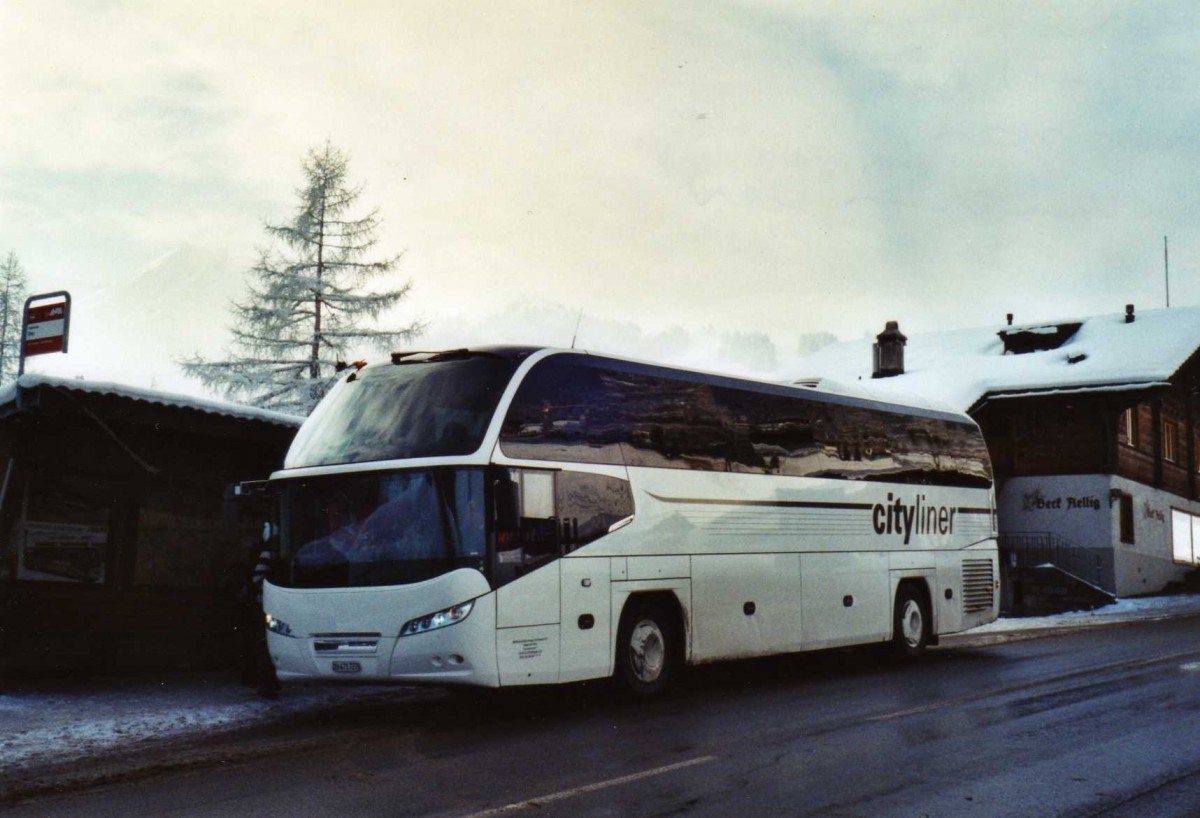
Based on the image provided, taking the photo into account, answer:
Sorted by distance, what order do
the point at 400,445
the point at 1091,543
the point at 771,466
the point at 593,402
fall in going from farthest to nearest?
the point at 1091,543 → the point at 771,466 → the point at 593,402 → the point at 400,445

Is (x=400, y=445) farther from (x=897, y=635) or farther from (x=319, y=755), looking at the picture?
(x=897, y=635)

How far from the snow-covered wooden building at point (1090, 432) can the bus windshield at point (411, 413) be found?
24.0m

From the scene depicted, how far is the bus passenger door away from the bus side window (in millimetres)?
239

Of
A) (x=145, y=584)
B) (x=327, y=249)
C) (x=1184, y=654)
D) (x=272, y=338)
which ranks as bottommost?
(x=1184, y=654)

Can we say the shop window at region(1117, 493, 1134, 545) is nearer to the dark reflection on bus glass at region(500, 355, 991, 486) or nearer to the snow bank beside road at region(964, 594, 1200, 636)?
the snow bank beside road at region(964, 594, 1200, 636)

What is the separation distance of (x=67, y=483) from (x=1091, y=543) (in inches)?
1185

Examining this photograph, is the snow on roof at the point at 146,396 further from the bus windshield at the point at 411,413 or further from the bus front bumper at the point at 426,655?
the bus front bumper at the point at 426,655

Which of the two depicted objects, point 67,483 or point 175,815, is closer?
point 175,815

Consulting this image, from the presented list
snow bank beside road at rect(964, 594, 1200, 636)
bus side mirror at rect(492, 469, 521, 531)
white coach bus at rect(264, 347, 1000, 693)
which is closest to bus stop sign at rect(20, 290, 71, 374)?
white coach bus at rect(264, 347, 1000, 693)

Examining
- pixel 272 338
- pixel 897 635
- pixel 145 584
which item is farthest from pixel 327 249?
pixel 897 635

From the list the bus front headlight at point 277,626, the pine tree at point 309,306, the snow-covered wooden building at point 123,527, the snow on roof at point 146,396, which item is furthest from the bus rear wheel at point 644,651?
the pine tree at point 309,306

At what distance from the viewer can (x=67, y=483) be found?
13.9m

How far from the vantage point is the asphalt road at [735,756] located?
21.6 feet

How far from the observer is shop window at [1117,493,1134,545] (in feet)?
116
